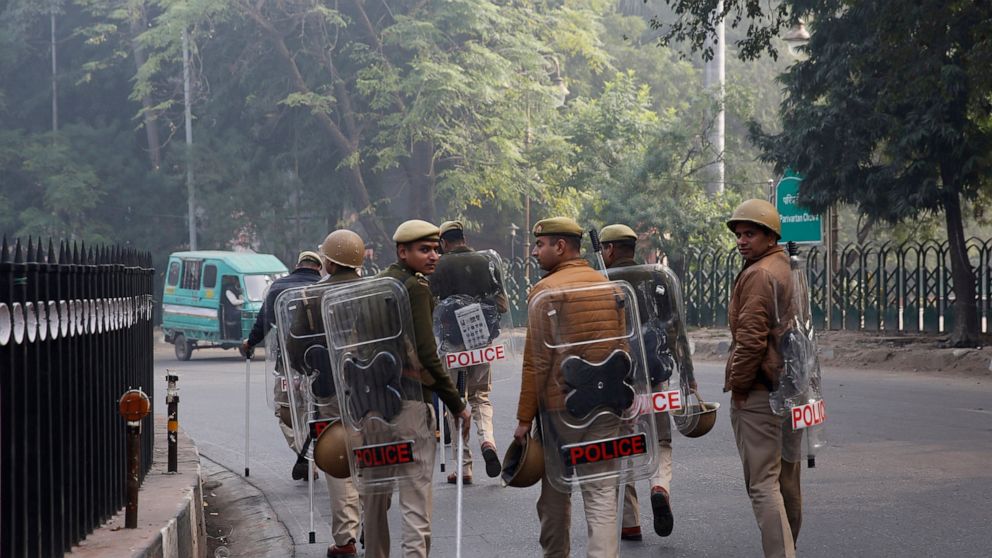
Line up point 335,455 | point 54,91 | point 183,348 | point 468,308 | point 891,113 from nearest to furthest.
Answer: point 335,455 → point 468,308 → point 891,113 → point 183,348 → point 54,91

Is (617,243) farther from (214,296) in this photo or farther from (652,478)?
(214,296)

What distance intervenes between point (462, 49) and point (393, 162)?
13.5 feet

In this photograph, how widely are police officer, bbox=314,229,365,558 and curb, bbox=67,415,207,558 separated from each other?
816 mm

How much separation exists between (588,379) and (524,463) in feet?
1.58

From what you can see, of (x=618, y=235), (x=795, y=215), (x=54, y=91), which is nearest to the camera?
(x=618, y=235)

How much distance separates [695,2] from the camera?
18.2m

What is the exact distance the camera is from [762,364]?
6176mm

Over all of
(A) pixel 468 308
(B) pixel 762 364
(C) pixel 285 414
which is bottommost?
(C) pixel 285 414

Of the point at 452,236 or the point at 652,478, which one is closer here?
the point at 652,478

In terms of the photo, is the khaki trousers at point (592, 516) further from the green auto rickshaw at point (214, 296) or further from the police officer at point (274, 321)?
the green auto rickshaw at point (214, 296)

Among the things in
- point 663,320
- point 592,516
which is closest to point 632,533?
point 663,320

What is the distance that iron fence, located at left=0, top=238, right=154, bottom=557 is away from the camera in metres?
4.77

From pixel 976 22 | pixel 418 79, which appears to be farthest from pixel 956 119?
pixel 418 79

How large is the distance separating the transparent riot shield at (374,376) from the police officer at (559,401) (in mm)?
608
